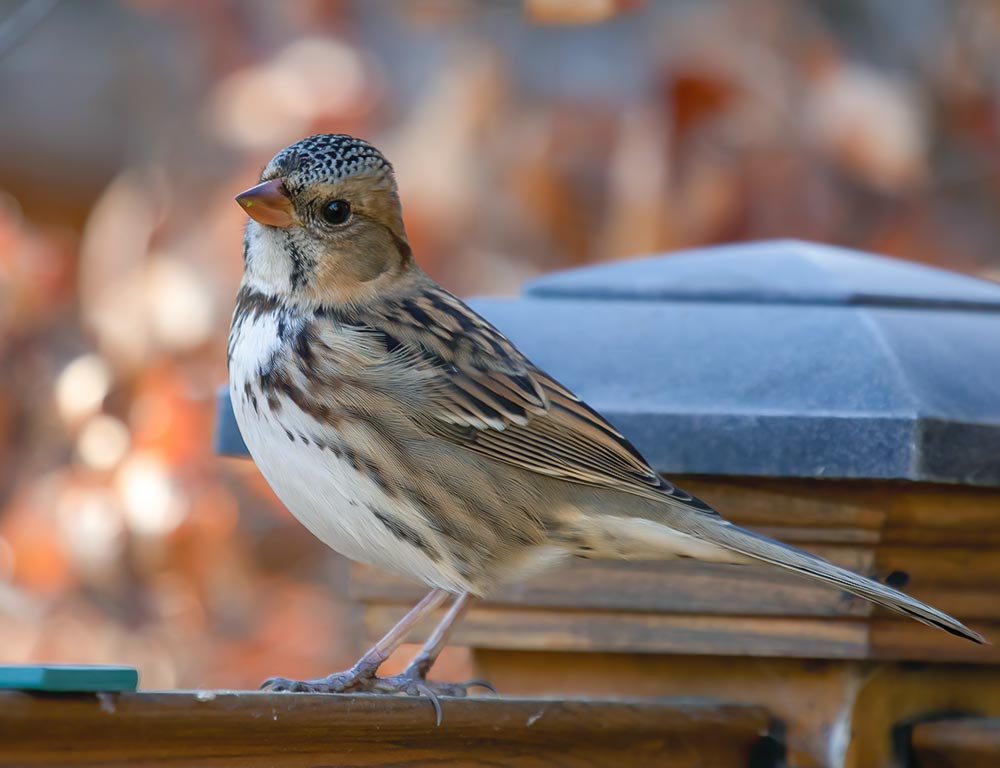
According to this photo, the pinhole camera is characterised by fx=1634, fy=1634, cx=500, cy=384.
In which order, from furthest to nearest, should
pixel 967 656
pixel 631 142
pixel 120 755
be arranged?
pixel 631 142 < pixel 967 656 < pixel 120 755

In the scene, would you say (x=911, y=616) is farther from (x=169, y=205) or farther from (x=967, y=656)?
(x=169, y=205)

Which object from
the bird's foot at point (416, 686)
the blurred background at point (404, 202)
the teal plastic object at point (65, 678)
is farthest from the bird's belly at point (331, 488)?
the blurred background at point (404, 202)

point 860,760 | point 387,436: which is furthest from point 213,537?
point 860,760

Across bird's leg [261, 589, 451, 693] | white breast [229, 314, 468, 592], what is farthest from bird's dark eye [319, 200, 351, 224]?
bird's leg [261, 589, 451, 693]

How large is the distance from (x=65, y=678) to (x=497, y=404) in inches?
37.7

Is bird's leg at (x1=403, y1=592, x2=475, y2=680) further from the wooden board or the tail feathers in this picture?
the tail feathers

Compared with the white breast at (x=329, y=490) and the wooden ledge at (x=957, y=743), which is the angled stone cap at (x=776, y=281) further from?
the wooden ledge at (x=957, y=743)

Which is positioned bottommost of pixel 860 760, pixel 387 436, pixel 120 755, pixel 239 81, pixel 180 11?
pixel 120 755

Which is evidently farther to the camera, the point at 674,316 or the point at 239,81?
the point at 239,81

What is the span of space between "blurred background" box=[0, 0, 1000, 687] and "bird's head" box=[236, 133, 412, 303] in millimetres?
1415

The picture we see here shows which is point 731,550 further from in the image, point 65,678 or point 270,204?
point 65,678

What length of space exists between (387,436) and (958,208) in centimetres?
255

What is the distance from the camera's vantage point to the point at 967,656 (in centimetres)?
183

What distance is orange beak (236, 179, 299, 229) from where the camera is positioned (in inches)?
78.2
